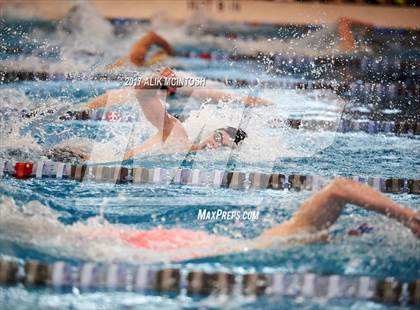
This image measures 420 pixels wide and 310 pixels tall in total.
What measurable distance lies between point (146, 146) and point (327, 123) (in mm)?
1189

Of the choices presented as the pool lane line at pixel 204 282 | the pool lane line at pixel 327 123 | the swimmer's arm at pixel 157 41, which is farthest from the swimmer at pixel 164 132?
the pool lane line at pixel 204 282

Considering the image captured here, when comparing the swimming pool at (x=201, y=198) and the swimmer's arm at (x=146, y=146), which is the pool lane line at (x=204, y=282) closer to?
the swimming pool at (x=201, y=198)

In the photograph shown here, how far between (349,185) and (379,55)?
59.6 inches

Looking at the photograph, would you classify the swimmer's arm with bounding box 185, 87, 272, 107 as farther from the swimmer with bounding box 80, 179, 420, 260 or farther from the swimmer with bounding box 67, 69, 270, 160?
the swimmer with bounding box 80, 179, 420, 260

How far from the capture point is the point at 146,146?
148 inches

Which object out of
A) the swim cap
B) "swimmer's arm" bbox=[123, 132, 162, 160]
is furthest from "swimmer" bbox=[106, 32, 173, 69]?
the swim cap

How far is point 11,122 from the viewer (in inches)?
144

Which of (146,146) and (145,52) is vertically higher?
(145,52)

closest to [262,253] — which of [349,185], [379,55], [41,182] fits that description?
[349,185]

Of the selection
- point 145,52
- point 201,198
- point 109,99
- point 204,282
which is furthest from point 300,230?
point 145,52

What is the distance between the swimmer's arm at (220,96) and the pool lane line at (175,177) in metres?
0.60

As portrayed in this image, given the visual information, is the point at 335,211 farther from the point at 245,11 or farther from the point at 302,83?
the point at 245,11

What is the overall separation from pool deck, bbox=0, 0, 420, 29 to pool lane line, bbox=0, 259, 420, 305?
6.28ft

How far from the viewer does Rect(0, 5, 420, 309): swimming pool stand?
2579 millimetres
